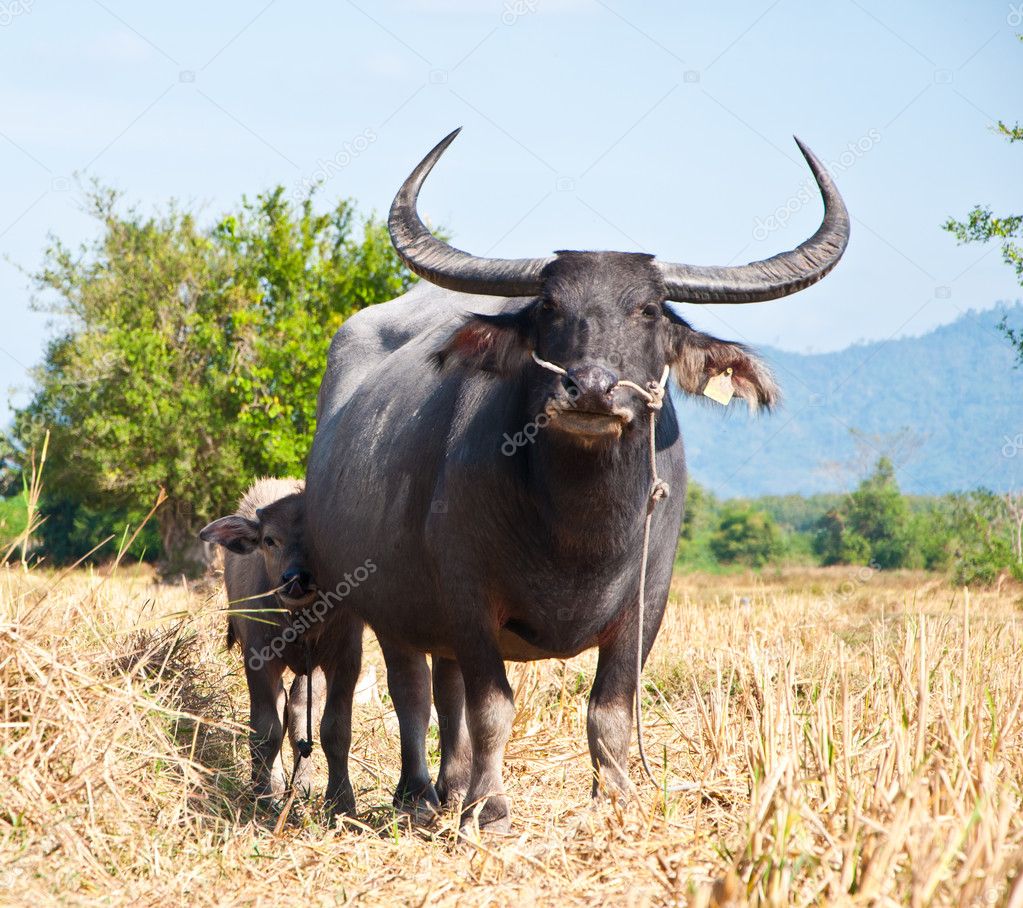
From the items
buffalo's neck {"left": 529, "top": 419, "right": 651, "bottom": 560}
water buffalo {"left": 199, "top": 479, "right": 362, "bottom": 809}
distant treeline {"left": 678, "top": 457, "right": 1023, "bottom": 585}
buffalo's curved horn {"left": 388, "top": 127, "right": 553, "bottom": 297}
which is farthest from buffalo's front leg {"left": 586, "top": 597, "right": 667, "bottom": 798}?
distant treeline {"left": 678, "top": 457, "right": 1023, "bottom": 585}

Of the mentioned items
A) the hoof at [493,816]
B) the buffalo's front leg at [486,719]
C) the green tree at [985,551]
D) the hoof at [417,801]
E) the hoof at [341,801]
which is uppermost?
the green tree at [985,551]

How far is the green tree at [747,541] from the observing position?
65.1 metres

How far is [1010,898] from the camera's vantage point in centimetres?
237

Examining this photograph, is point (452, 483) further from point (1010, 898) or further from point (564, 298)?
point (1010, 898)

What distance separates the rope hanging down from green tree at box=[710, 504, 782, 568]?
59545 mm

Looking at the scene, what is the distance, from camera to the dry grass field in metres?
2.82

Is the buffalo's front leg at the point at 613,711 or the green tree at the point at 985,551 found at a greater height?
the green tree at the point at 985,551

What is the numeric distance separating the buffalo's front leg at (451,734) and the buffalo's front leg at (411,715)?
0.22ft

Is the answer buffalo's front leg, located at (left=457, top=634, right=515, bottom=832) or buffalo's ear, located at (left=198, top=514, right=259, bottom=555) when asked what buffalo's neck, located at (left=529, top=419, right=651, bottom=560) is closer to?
buffalo's front leg, located at (left=457, top=634, right=515, bottom=832)

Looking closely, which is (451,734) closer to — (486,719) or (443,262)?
(486,719)

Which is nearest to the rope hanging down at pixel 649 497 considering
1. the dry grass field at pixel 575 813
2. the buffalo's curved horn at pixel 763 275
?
the dry grass field at pixel 575 813

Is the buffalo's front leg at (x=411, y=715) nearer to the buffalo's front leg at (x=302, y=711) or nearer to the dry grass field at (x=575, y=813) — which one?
the dry grass field at (x=575, y=813)

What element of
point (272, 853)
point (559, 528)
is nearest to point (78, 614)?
point (272, 853)

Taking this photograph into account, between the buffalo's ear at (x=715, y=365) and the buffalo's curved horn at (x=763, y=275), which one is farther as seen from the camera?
→ the buffalo's ear at (x=715, y=365)
